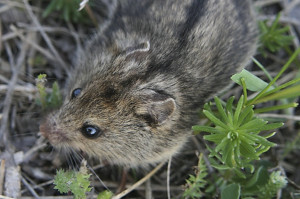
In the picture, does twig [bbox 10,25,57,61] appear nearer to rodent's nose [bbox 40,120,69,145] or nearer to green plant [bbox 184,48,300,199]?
rodent's nose [bbox 40,120,69,145]

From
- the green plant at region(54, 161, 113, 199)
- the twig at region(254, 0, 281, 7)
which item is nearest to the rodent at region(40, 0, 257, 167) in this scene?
the green plant at region(54, 161, 113, 199)

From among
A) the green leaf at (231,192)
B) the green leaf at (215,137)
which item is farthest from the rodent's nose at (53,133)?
the green leaf at (231,192)

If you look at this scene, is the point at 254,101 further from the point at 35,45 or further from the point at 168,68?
the point at 35,45

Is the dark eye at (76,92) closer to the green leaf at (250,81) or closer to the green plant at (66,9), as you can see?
the green plant at (66,9)

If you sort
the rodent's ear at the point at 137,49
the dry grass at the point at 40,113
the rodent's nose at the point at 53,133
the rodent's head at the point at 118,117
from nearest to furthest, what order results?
the rodent's head at the point at 118,117 → the rodent's ear at the point at 137,49 → the rodent's nose at the point at 53,133 → the dry grass at the point at 40,113

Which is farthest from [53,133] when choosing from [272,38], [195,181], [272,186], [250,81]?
[272,38]

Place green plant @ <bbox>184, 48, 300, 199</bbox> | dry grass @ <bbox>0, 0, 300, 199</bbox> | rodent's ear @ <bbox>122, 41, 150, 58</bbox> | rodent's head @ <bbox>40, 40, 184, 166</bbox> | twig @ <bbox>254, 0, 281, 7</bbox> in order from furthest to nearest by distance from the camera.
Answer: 1. twig @ <bbox>254, 0, 281, 7</bbox>
2. dry grass @ <bbox>0, 0, 300, 199</bbox>
3. rodent's ear @ <bbox>122, 41, 150, 58</bbox>
4. rodent's head @ <bbox>40, 40, 184, 166</bbox>
5. green plant @ <bbox>184, 48, 300, 199</bbox>

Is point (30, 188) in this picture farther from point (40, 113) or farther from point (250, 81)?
point (250, 81)
